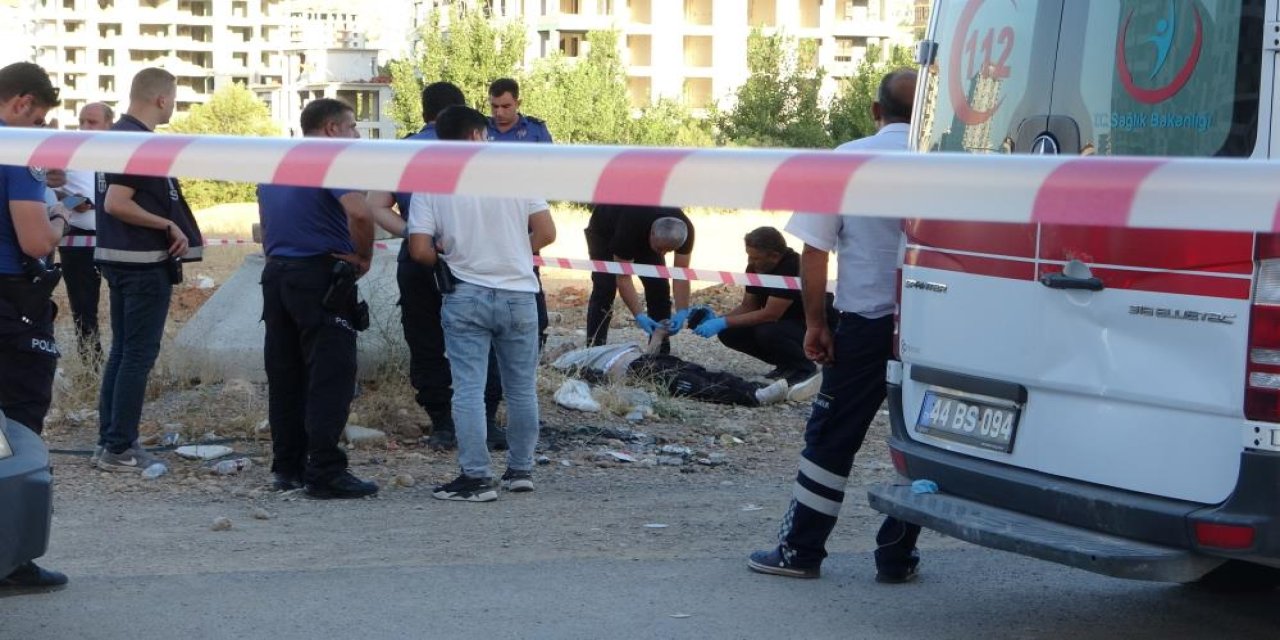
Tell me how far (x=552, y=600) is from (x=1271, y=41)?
2.86 m

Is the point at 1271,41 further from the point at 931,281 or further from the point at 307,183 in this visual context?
the point at 307,183

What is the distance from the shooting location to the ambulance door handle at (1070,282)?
4.36 meters

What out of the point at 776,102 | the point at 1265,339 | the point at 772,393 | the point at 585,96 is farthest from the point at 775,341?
the point at 776,102

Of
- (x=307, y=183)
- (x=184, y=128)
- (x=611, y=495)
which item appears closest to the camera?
(x=307, y=183)

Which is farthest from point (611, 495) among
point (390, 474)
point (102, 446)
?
point (102, 446)

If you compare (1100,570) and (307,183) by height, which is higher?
(307,183)

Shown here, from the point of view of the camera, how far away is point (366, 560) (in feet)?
19.4

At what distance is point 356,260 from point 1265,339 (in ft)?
13.6

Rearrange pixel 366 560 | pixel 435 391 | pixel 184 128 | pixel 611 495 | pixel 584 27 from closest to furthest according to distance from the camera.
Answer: pixel 366 560, pixel 611 495, pixel 435 391, pixel 184 128, pixel 584 27

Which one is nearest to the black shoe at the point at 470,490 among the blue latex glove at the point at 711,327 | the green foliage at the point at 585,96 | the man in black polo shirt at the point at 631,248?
the blue latex glove at the point at 711,327

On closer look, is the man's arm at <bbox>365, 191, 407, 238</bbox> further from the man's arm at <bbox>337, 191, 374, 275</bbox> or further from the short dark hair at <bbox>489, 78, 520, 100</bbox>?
the short dark hair at <bbox>489, 78, 520, 100</bbox>

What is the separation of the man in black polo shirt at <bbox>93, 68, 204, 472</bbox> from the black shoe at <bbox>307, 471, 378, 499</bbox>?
1.03 meters

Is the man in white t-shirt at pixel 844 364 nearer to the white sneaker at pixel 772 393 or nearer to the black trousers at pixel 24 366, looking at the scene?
the black trousers at pixel 24 366

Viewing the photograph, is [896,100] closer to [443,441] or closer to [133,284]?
[443,441]
